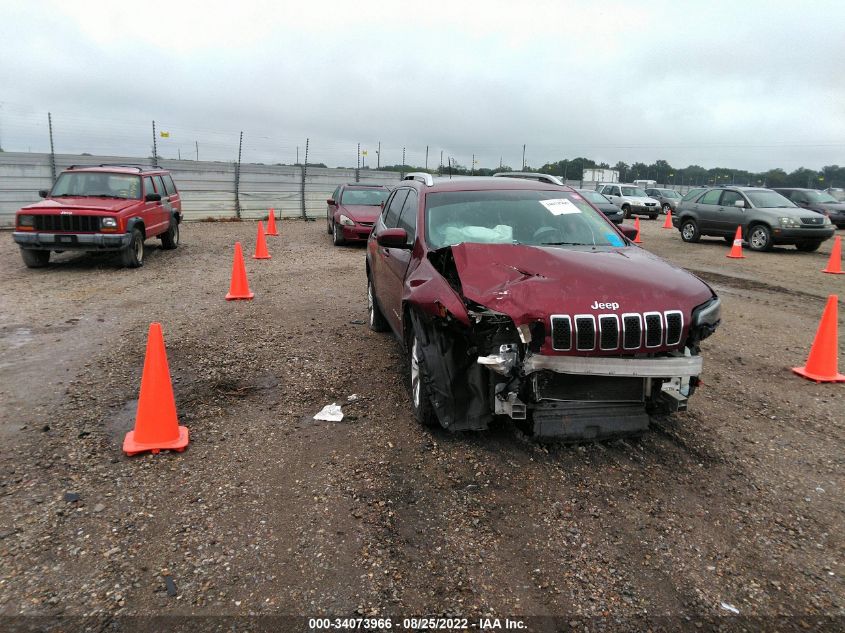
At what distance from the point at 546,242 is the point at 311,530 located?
8.75 feet

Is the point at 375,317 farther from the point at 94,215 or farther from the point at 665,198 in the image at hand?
the point at 665,198

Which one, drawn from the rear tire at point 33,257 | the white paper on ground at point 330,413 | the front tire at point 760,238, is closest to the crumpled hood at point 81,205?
the rear tire at point 33,257

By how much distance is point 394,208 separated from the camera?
6.04 meters

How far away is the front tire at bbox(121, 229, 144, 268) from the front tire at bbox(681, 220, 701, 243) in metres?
14.3

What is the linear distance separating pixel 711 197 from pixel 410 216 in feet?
46.6

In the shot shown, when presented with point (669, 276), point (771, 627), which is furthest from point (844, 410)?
point (771, 627)

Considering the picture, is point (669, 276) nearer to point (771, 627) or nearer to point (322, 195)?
point (771, 627)

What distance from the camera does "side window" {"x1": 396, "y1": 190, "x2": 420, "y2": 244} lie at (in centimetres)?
477

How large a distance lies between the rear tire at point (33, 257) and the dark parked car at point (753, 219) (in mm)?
15915

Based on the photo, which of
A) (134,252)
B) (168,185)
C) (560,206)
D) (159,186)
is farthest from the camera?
(168,185)

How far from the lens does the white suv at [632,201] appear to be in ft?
89.0

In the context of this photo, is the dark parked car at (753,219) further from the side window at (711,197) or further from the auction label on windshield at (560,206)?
the auction label on windshield at (560,206)

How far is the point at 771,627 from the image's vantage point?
7.75 ft

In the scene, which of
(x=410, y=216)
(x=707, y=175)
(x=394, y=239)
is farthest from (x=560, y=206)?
(x=707, y=175)
